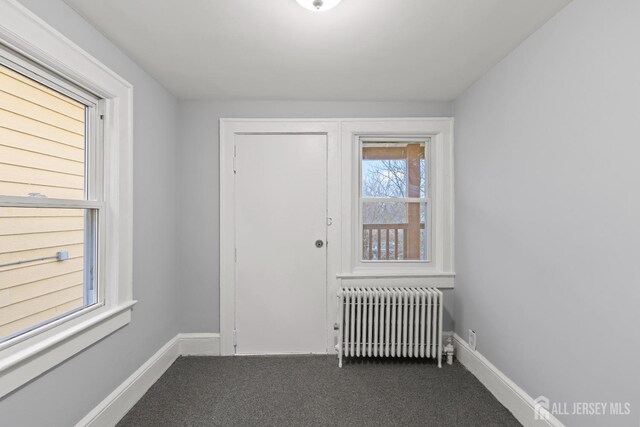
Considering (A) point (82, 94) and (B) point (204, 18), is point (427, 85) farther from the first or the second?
(A) point (82, 94)

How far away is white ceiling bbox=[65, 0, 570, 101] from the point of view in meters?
1.56

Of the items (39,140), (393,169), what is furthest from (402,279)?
(39,140)

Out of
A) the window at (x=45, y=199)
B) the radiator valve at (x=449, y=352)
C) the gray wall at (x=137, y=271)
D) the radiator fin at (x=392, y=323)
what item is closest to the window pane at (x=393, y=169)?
the radiator fin at (x=392, y=323)

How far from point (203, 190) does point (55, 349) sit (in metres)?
1.60

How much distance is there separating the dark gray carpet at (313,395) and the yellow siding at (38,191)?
3.11ft

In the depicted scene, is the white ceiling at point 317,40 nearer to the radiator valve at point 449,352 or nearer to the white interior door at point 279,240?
the white interior door at point 279,240

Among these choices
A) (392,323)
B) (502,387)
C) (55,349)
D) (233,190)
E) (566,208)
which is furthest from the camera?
(233,190)

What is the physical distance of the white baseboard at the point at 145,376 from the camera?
1765 mm

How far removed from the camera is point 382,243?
9.73 feet

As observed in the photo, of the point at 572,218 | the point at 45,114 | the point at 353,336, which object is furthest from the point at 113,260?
the point at 572,218

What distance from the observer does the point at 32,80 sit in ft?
4.81

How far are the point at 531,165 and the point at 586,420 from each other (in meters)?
1.30

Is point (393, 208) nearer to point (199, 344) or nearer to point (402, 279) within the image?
point (402, 279)

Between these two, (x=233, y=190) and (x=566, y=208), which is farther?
(x=233, y=190)
